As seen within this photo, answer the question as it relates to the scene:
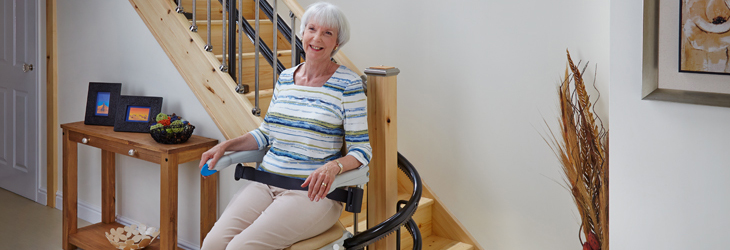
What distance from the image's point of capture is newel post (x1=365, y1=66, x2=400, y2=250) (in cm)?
199

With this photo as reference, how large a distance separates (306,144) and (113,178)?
5.83 feet

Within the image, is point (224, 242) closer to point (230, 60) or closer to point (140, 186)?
point (230, 60)

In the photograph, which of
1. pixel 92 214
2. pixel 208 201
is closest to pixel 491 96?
pixel 208 201

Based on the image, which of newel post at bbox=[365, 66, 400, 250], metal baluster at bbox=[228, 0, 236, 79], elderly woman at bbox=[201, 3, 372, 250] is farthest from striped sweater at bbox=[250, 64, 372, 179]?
metal baluster at bbox=[228, 0, 236, 79]

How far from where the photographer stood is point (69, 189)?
297 centimetres

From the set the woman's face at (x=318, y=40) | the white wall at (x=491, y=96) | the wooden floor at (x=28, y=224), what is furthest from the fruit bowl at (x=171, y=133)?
the white wall at (x=491, y=96)

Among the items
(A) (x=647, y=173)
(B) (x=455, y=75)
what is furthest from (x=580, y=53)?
(A) (x=647, y=173)

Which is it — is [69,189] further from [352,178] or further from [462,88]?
[462,88]

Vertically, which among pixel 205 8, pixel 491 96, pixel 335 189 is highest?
pixel 205 8

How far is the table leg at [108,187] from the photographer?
316 centimetres

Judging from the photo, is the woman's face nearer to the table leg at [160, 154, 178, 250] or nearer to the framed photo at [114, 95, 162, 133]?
the table leg at [160, 154, 178, 250]

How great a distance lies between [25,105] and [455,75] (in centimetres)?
288

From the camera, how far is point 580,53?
247cm

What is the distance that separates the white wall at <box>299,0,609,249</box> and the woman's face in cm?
112
